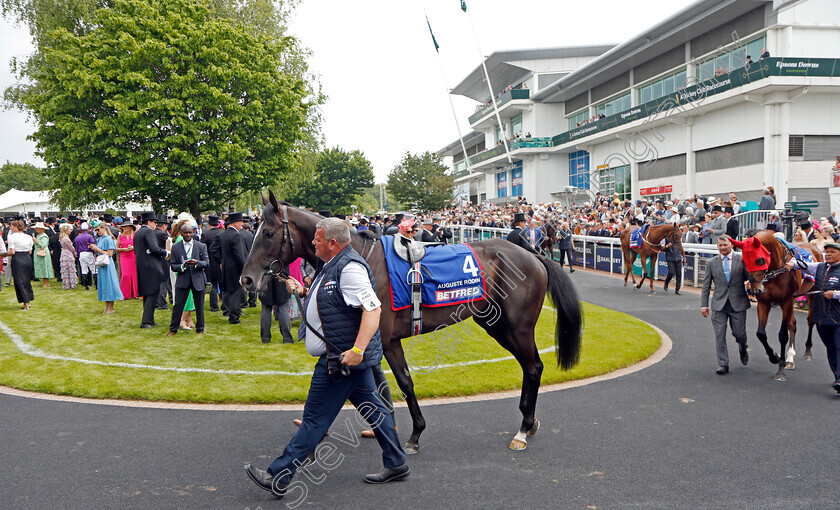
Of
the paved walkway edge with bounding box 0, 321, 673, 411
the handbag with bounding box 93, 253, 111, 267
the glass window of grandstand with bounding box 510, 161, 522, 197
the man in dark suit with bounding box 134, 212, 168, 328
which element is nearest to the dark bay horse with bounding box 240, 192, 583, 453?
the paved walkway edge with bounding box 0, 321, 673, 411

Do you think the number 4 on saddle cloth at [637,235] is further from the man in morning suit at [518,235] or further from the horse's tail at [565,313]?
the horse's tail at [565,313]

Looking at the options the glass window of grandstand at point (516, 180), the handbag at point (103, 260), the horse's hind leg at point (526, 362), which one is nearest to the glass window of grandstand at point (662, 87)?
the glass window of grandstand at point (516, 180)

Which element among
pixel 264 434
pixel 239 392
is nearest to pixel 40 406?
pixel 239 392

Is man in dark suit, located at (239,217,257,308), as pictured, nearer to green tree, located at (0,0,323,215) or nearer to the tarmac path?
the tarmac path

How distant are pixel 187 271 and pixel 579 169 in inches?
1515

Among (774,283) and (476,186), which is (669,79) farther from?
(476,186)

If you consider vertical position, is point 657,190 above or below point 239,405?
above

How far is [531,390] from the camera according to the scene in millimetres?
4926

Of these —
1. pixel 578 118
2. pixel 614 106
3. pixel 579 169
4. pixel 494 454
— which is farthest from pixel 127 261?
pixel 578 118

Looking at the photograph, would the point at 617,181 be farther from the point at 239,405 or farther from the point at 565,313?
the point at 239,405

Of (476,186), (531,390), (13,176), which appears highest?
(13,176)

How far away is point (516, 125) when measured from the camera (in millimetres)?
49531

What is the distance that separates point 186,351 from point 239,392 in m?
2.42

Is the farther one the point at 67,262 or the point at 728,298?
the point at 67,262
